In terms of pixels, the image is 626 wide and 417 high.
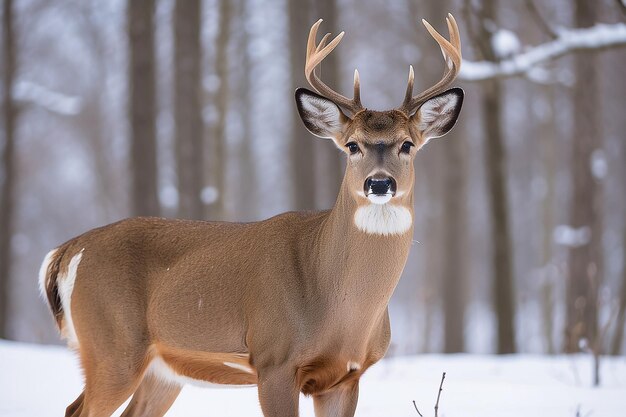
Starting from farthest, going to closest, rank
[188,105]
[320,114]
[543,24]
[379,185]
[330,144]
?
1. [330,144]
2. [188,105]
3. [543,24]
4. [320,114]
5. [379,185]

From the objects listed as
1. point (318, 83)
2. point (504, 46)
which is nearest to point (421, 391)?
point (318, 83)

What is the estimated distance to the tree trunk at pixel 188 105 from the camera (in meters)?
14.9

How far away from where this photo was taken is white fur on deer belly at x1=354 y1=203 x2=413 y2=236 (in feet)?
17.8

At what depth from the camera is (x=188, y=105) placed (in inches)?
599

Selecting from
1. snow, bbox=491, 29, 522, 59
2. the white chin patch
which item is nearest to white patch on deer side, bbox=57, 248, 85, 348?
the white chin patch

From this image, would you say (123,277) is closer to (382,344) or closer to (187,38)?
(382,344)

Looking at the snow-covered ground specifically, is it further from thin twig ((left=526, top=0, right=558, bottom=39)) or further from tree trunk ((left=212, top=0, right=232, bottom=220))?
tree trunk ((left=212, top=0, right=232, bottom=220))

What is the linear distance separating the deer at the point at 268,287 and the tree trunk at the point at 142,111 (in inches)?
294

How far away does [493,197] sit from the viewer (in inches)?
535

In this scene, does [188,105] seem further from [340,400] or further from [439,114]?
[340,400]

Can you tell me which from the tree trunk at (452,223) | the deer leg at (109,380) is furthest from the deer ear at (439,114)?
the tree trunk at (452,223)

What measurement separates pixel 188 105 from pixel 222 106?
6.00ft

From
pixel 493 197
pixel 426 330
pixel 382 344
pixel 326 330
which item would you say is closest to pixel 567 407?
pixel 382 344

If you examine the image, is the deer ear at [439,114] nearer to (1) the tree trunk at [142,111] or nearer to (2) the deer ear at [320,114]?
(2) the deer ear at [320,114]
